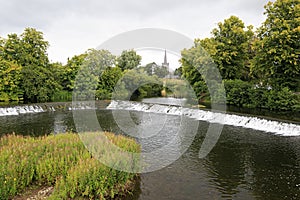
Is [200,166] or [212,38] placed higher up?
[212,38]

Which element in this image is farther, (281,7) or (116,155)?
(281,7)

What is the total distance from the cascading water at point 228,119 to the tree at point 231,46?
9858 mm

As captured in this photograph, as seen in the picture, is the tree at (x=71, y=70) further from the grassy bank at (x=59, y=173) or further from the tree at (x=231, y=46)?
the grassy bank at (x=59, y=173)

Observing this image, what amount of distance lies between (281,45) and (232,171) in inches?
674

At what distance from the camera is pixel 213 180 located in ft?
26.2

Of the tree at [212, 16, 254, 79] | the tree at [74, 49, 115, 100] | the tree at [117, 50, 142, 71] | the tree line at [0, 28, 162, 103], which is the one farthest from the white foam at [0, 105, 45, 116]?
the tree at [117, 50, 142, 71]

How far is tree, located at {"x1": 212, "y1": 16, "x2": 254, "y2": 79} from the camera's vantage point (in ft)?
94.5

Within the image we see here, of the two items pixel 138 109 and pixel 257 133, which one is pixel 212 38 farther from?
pixel 257 133

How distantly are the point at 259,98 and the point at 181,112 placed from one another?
30.0 ft

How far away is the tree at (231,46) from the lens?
28812 mm

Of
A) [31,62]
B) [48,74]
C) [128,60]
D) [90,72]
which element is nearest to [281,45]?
[90,72]

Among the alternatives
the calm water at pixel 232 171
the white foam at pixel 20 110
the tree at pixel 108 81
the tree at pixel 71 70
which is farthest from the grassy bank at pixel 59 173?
the tree at pixel 71 70

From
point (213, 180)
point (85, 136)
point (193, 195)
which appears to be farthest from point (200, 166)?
point (85, 136)

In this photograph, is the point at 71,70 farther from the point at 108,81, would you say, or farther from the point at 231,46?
the point at 231,46
